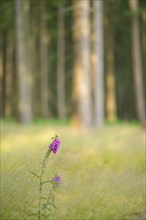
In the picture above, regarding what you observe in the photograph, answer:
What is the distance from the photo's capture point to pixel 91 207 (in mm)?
5879

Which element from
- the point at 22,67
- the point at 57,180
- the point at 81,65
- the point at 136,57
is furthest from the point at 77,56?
the point at 57,180

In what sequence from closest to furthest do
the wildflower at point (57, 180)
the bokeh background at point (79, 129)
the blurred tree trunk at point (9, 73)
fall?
1. the wildflower at point (57, 180)
2. the bokeh background at point (79, 129)
3. the blurred tree trunk at point (9, 73)

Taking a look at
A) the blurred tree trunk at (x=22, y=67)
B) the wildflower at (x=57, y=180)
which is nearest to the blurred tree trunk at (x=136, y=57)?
the blurred tree trunk at (x=22, y=67)

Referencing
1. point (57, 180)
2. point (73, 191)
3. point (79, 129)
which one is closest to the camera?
point (57, 180)

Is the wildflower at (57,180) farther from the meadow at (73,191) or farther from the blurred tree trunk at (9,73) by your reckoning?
the blurred tree trunk at (9,73)

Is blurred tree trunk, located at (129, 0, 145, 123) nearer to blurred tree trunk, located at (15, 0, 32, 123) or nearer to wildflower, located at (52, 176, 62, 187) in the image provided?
blurred tree trunk, located at (15, 0, 32, 123)

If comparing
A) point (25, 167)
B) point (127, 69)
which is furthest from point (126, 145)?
point (127, 69)

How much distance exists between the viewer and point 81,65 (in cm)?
1523

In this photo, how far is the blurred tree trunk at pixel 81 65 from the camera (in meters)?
15.0

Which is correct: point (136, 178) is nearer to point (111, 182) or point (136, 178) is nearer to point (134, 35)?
point (111, 182)

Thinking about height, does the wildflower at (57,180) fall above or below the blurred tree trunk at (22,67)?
below

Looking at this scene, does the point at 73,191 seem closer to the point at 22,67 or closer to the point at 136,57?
the point at 22,67

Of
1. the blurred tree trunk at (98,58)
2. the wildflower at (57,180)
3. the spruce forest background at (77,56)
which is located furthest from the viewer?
the blurred tree trunk at (98,58)

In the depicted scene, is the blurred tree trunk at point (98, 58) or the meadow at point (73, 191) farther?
the blurred tree trunk at point (98, 58)
